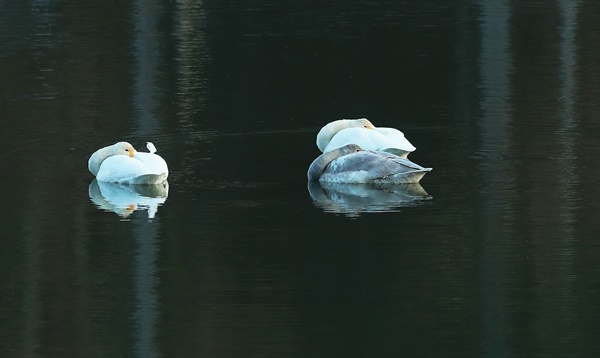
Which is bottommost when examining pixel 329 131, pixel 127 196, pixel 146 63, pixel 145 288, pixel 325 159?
pixel 146 63

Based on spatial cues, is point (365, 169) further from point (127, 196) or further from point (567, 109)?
point (567, 109)

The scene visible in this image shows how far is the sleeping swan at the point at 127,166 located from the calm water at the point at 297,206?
8.0 inches

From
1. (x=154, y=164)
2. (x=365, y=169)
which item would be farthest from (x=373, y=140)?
(x=154, y=164)

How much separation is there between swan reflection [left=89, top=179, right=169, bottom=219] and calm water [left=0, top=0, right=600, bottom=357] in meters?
0.05

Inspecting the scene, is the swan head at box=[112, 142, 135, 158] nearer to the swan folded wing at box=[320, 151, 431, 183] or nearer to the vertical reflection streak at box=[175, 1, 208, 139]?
the swan folded wing at box=[320, 151, 431, 183]

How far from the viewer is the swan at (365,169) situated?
17969 mm

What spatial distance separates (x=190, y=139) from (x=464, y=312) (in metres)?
9.18

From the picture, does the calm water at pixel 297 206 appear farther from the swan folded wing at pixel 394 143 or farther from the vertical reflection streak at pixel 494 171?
the swan folded wing at pixel 394 143

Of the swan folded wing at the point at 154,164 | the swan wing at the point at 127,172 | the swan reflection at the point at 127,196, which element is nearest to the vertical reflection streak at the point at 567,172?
the swan reflection at the point at 127,196

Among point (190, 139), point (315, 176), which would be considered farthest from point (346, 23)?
point (315, 176)

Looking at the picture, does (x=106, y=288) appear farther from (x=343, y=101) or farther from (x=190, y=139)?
(x=343, y=101)

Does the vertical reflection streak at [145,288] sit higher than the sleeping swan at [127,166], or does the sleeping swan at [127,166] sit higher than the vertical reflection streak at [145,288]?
the vertical reflection streak at [145,288]

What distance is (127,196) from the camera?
58.9 ft

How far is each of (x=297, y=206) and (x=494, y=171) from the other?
9.12ft
